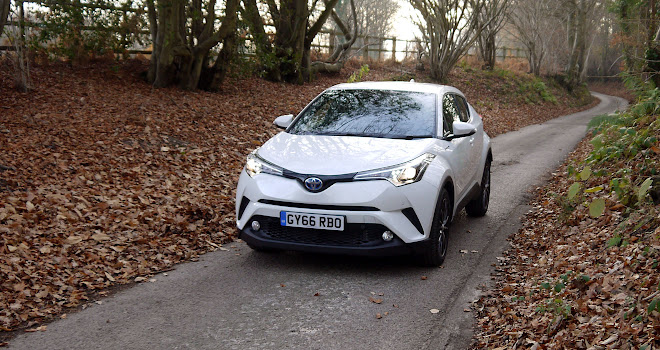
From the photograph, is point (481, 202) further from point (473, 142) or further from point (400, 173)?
point (400, 173)

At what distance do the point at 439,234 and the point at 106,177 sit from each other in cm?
519

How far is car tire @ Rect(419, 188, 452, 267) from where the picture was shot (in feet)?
19.0

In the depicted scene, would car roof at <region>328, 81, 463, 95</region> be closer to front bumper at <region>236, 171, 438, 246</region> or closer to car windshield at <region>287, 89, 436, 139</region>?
car windshield at <region>287, 89, 436, 139</region>

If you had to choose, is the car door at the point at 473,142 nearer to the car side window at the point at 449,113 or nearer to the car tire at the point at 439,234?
the car side window at the point at 449,113

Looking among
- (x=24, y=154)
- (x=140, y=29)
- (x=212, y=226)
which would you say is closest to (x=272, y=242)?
(x=212, y=226)

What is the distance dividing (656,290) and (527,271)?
1.81 meters

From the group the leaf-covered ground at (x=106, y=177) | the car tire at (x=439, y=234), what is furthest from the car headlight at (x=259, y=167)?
the car tire at (x=439, y=234)

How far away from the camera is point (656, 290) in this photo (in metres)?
4.12

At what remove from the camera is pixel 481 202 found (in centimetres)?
834

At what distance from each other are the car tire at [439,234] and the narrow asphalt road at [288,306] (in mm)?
120

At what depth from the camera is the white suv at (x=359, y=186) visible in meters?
5.48

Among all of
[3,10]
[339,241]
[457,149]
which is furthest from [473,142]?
[3,10]

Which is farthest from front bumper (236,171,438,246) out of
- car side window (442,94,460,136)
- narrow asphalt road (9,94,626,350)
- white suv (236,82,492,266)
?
car side window (442,94,460,136)

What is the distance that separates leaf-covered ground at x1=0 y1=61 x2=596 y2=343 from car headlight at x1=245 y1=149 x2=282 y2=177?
4.10ft
